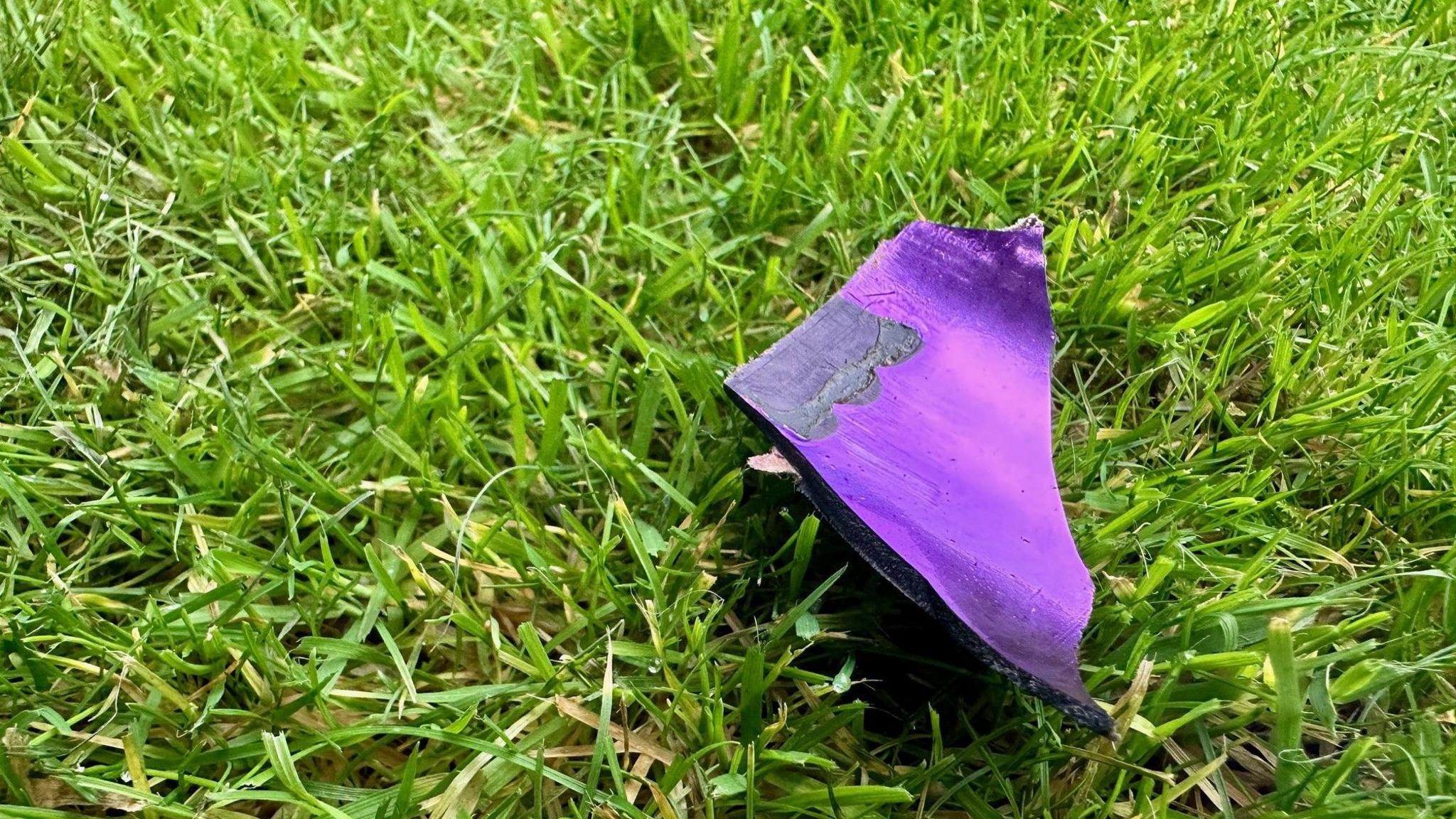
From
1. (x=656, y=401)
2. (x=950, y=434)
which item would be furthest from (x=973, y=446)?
(x=656, y=401)

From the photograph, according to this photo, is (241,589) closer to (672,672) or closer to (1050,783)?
(672,672)

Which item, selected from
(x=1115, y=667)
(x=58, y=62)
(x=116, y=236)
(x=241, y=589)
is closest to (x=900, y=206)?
(x=1115, y=667)

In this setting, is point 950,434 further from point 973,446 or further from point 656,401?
point 656,401

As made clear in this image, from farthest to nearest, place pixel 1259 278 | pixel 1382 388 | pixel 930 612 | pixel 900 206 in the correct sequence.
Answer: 1. pixel 900 206
2. pixel 1259 278
3. pixel 1382 388
4. pixel 930 612
